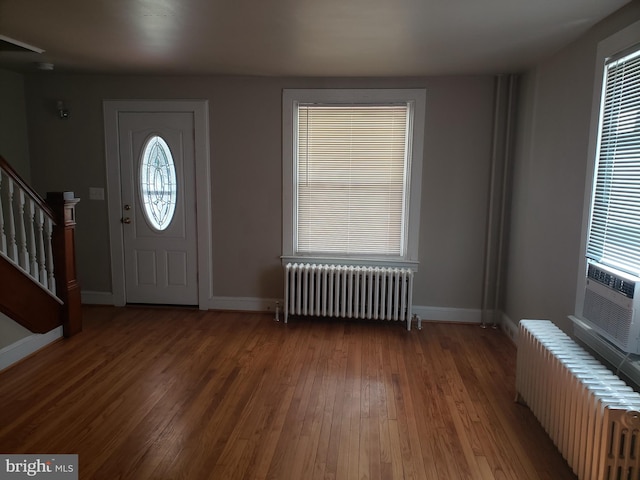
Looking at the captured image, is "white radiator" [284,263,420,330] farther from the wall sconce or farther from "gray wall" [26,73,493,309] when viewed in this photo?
the wall sconce

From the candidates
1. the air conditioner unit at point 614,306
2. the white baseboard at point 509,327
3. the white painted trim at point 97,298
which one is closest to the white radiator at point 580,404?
the air conditioner unit at point 614,306

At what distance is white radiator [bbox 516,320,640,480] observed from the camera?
178cm

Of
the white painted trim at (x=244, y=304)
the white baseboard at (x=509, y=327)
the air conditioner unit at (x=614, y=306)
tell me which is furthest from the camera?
the white painted trim at (x=244, y=304)

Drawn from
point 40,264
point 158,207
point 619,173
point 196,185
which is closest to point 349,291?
point 196,185

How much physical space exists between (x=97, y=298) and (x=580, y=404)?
458 centimetres

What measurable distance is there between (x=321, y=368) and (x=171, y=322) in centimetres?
178

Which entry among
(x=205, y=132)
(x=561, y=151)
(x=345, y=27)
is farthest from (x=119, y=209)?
(x=561, y=151)

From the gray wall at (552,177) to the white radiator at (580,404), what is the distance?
0.52m

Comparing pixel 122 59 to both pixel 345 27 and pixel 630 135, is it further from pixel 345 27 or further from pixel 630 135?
pixel 630 135

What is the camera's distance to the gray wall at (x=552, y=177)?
2.77 m

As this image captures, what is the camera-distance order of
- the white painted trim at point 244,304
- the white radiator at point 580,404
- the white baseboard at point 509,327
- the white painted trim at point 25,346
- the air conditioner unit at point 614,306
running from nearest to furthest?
the white radiator at point 580,404 → the air conditioner unit at point 614,306 → the white painted trim at point 25,346 → the white baseboard at point 509,327 → the white painted trim at point 244,304

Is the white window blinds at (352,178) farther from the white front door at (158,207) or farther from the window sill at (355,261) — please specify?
the white front door at (158,207)

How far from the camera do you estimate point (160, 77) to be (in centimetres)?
437

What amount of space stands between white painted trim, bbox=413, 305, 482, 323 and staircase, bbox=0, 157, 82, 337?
10.8 ft
